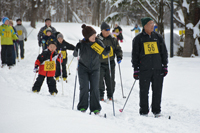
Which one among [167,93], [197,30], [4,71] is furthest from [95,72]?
[197,30]

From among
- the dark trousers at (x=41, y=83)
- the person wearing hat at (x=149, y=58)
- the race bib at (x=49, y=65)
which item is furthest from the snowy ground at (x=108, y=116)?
the race bib at (x=49, y=65)

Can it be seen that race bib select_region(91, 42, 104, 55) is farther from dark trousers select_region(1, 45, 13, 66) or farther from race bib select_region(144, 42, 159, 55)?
dark trousers select_region(1, 45, 13, 66)

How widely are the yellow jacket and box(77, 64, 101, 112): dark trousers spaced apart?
6368mm

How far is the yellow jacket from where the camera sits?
958 cm

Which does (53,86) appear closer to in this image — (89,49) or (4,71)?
(89,49)

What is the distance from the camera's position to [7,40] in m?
9.73

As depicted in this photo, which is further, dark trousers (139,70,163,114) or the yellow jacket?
the yellow jacket

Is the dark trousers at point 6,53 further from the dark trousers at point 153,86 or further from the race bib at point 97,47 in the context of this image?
the dark trousers at point 153,86

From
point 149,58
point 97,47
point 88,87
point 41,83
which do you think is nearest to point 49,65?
point 41,83

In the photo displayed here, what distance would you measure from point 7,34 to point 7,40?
262 mm

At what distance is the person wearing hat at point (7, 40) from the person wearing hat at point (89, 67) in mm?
6159

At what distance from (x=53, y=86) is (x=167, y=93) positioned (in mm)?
3144

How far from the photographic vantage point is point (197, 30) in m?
12.9

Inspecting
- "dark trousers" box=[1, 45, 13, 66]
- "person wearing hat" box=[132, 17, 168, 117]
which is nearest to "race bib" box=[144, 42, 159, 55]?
"person wearing hat" box=[132, 17, 168, 117]
